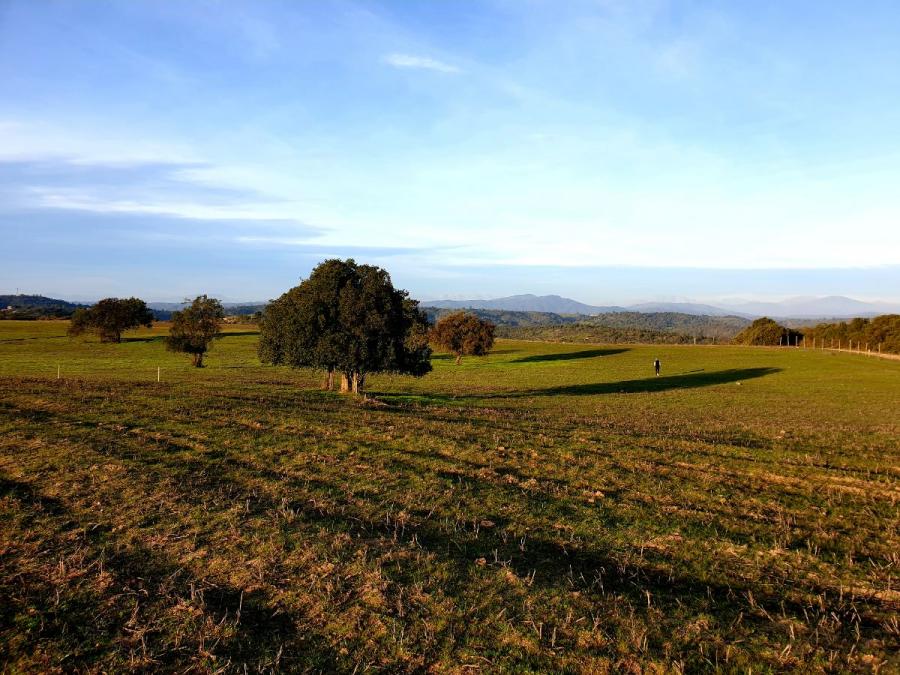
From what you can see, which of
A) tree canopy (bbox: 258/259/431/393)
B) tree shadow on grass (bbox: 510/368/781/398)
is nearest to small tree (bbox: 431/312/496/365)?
tree shadow on grass (bbox: 510/368/781/398)

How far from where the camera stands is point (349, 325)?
33.1 meters

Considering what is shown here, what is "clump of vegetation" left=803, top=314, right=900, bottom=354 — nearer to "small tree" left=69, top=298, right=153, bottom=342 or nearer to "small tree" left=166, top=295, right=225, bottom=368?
"small tree" left=166, top=295, right=225, bottom=368

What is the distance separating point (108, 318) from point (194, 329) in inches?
1555

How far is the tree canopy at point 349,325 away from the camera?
3294 cm

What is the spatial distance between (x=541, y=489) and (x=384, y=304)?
23.3 m

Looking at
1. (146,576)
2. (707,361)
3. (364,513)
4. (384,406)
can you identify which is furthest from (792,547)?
(707,361)

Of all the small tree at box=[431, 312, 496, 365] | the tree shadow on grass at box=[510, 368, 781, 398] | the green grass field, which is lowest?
the tree shadow on grass at box=[510, 368, 781, 398]

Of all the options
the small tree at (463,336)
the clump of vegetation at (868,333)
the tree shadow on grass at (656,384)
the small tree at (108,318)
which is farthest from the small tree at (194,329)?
the clump of vegetation at (868,333)

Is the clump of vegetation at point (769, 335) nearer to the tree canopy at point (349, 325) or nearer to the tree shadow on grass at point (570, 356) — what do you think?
the tree shadow on grass at point (570, 356)

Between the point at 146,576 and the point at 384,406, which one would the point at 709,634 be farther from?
the point at 384,406

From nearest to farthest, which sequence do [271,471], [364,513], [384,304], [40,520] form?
[40,520], [364,513], [271,471], [384,304]

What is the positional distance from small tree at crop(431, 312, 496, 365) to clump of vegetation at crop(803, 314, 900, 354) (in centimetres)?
9163

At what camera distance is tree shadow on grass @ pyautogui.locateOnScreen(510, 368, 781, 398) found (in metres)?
47.6

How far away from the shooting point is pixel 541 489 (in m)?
12.2
